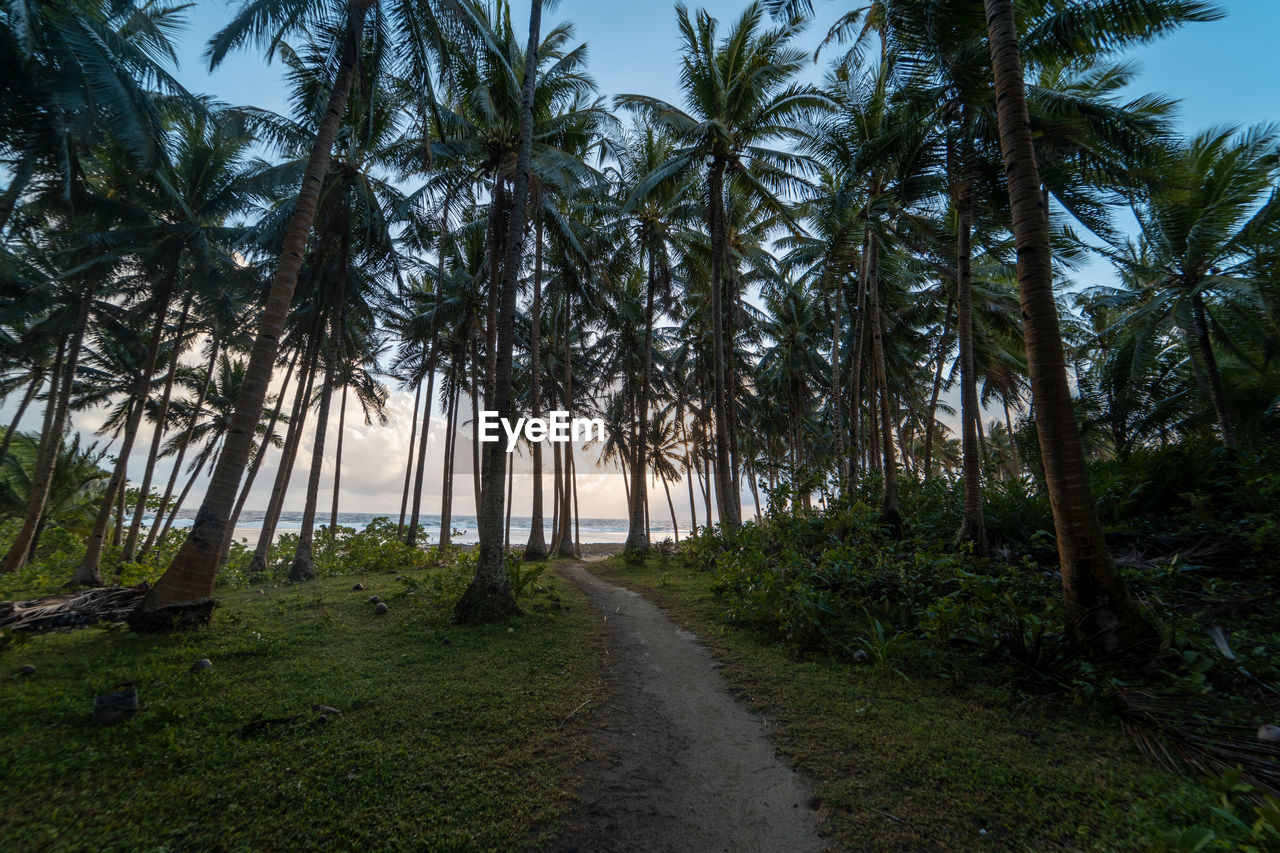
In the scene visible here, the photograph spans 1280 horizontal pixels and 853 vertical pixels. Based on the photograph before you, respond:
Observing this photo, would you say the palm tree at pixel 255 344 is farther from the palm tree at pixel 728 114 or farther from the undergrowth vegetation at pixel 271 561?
the palm tree at pixel 728 114

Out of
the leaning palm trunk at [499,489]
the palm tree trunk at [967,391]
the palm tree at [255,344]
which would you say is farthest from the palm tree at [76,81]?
the palm tree trunk at [967,391]

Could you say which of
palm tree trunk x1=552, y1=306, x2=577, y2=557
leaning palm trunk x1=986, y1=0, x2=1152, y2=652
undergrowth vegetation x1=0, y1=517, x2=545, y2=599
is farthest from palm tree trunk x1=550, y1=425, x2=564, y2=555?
leaning palm trunk x1=986, y1=0, x2=1152, y2=652

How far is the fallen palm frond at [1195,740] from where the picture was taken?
8.30 feet

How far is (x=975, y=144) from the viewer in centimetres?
763

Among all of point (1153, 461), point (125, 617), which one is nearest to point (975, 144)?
point (1153, 461)

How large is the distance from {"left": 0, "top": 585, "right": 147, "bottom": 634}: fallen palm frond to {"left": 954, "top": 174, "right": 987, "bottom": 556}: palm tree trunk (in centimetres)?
1145

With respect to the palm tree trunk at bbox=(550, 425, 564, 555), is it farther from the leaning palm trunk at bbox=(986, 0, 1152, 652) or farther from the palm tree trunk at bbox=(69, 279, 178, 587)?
the leaning palm trunk at bbox=(986, 0, 1152, 652)

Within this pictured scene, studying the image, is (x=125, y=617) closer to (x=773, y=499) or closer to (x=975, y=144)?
(x=773, y=499)

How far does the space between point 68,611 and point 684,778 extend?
25.1ft

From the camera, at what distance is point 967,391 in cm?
781

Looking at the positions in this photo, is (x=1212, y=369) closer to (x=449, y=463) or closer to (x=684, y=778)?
(x=684, y=778)

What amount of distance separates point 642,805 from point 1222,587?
6.24 meters

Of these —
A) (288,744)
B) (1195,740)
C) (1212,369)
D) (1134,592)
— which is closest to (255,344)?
(288,744)

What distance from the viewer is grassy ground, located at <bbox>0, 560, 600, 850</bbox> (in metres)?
2.39
